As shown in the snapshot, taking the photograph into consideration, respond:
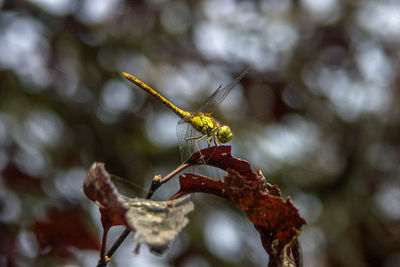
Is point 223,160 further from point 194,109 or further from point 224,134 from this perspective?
point 194,109

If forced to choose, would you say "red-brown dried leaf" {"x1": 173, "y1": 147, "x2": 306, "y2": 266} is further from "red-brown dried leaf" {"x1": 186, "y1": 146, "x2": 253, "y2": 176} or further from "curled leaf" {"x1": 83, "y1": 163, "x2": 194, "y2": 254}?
"curled leaf" {"x1": 83, "y1": 163, "x2": 194, "y2": 254}

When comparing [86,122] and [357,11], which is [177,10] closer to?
[86,122]

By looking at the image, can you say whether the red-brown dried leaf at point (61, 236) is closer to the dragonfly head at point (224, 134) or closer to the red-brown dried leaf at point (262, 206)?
the dragonfly head at point (224, 134)

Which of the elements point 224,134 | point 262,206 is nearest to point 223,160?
point 262,206

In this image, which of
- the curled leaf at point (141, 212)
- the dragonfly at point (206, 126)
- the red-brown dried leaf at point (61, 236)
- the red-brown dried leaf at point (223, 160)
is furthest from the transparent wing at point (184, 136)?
the red-brown dried leaf at point (61, 236)

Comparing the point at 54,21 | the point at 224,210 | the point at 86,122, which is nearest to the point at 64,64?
the point at 54,21

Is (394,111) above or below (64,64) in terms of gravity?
above
